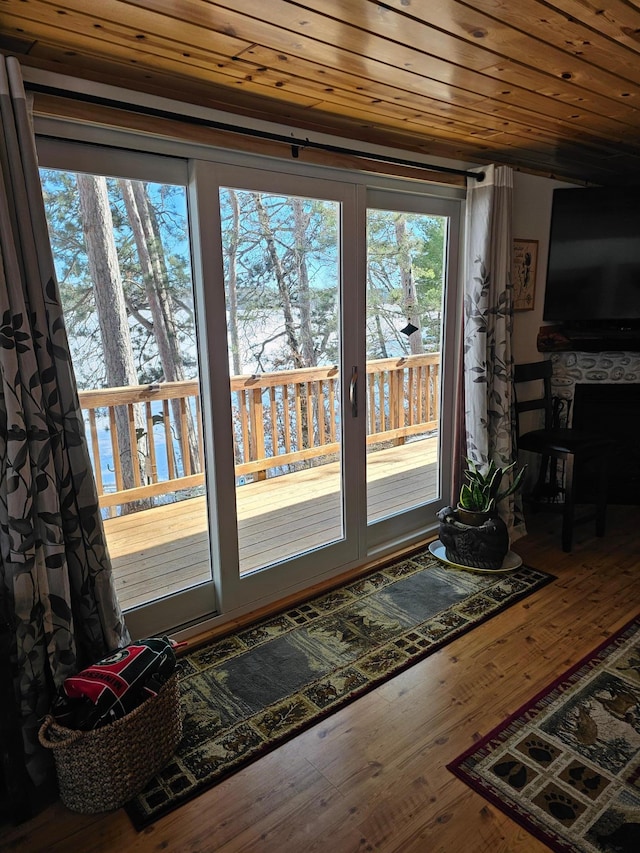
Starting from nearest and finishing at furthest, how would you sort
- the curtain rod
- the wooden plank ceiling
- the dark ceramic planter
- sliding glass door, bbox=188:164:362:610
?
the wooden plank ceiling < the curtain rod < sliding glass door, bbox=188:164:362:610 < the dark ceramic planter

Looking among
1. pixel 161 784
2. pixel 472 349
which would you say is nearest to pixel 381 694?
pixel 161 784

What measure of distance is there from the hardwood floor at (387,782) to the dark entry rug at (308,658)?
0.07 m

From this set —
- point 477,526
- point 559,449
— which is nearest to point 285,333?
point 477,526

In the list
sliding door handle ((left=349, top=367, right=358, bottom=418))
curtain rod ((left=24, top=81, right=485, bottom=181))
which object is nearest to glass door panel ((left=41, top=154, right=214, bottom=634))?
curtain rod ((left=24, top=81, right=485, bottom=181))

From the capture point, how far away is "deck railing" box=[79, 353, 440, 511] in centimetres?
315

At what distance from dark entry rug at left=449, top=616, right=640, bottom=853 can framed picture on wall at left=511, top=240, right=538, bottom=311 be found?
2.30 metres

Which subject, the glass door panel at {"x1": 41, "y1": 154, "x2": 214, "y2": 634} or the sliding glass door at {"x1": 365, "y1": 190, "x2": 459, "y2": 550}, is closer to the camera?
the glass door panel at {"x1": 41, "y1": 154, "x2": 214, "y2": 634}

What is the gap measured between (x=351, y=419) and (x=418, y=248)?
1.08m

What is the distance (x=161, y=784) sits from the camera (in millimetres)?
1919

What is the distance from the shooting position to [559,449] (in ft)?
11.4

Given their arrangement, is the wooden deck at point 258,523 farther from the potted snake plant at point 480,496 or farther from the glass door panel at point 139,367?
the potted snake plant at point 480,496

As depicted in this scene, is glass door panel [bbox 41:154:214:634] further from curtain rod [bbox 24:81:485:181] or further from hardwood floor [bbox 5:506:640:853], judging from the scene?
hardwood floor [bbox 5:506:640:853]

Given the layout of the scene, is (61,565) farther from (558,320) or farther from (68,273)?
(558,320)

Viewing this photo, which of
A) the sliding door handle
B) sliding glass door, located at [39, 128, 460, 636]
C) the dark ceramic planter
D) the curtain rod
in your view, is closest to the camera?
the curtain rod
